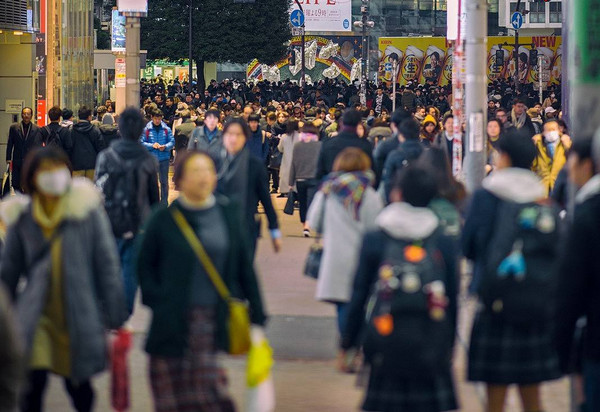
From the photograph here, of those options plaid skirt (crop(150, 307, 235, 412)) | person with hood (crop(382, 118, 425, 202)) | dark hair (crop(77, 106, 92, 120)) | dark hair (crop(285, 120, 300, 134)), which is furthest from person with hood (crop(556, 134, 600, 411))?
dark hair (crop(285, 120, 300, 134))

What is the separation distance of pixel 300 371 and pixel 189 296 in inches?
119

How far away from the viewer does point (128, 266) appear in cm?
1059

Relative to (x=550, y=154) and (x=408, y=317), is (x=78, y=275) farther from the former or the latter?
(x=550, y=154)

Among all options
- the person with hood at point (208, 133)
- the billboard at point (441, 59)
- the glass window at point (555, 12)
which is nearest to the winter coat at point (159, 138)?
the person with hood at point (208, 133)

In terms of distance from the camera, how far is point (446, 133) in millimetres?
16328

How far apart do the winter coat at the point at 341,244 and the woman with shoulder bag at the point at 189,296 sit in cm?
246

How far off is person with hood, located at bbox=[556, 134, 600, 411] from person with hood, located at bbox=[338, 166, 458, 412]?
565 millimetres

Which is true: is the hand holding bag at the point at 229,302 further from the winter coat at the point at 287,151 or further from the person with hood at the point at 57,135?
the winter coat at the point at 287,151

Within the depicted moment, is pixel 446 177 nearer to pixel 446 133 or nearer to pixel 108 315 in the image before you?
pixel 108 315

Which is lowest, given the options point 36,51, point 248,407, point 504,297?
point 248,407

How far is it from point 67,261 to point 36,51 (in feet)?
77.7

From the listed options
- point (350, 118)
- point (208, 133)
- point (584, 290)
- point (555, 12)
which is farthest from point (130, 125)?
point (555, 12)

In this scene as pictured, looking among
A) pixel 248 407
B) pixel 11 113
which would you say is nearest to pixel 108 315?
pixel 248 407

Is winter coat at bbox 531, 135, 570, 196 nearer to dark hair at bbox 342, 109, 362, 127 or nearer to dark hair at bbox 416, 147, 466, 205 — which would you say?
dark hair at bbox 342, 109, 362, 127
